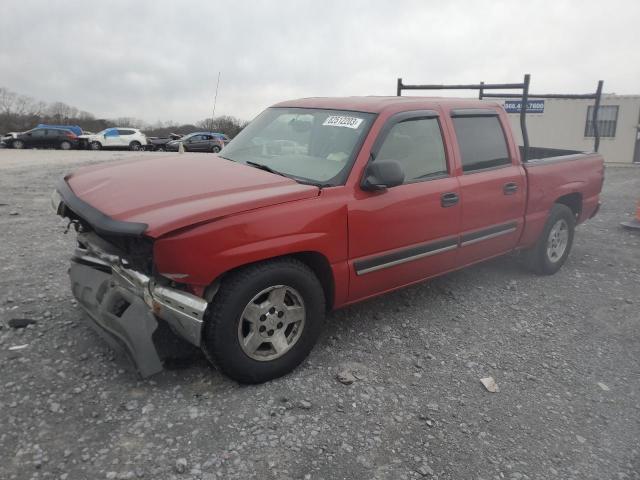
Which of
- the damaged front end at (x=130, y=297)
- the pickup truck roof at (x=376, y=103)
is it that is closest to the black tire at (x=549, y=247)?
the pickup truck roof at (x=376, y=103)

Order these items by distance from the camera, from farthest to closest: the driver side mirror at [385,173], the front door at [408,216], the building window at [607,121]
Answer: the building window at [607,121], the front door at [408,216], the driver side mirror at [385,173]

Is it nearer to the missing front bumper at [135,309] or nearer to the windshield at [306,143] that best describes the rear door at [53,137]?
the windshield at [306,143]

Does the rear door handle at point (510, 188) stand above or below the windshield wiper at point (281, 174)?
below

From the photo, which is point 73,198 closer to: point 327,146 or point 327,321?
point 327,146

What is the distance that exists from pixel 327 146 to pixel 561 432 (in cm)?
237

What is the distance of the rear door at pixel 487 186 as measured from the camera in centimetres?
429

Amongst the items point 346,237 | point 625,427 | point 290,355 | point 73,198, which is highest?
point 73,198

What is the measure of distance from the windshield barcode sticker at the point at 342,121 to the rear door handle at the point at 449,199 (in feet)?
2.91

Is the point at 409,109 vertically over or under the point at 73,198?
over

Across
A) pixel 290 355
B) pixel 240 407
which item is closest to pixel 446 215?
pixel 290 355

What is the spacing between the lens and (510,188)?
4656 mm

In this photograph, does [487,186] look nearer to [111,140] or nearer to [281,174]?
[281,174]

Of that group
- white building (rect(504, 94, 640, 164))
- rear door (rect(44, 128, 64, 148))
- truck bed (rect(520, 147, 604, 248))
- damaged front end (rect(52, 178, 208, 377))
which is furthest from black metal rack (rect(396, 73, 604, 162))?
rear door (rect(44, 128, 64, 148))

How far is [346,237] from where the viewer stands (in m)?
3.42
